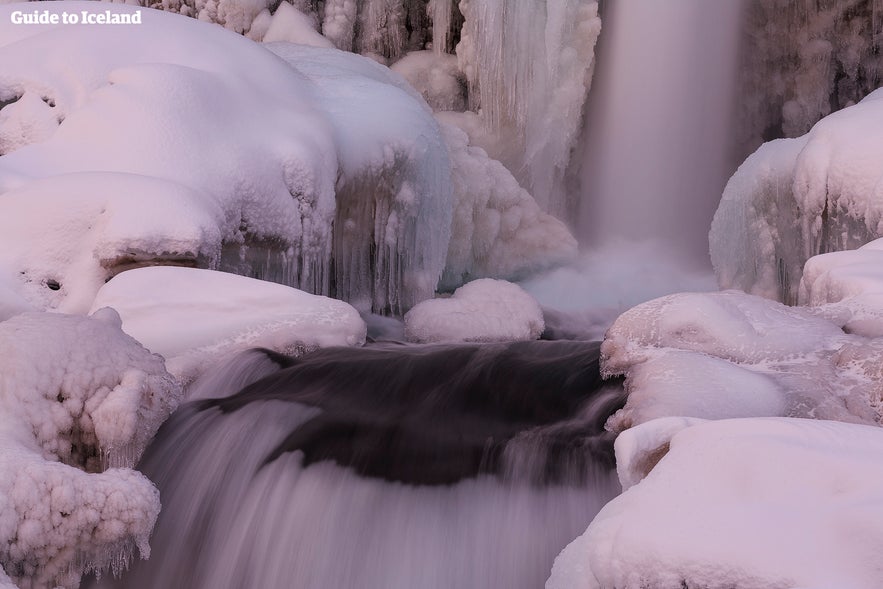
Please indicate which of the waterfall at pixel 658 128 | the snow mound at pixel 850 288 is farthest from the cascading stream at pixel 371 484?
the waterfall at pixel 658 128

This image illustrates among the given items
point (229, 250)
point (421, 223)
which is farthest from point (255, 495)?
point (421, 223)

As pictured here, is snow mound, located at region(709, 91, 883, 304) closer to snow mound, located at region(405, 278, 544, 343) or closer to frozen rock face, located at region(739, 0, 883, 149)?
snow mound, located at region(405, 278, 544, 343)

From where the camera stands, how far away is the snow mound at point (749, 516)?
1554 millimetres

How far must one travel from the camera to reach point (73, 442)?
3123 mm

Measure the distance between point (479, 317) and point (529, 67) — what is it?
421 centimetres

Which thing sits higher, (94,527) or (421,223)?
(421,223)

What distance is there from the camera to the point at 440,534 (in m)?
2.93

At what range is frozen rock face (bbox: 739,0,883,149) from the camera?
29.6 feet

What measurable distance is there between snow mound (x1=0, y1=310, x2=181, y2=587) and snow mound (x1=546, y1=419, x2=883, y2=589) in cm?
145

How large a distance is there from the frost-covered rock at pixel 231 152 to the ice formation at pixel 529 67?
206cm

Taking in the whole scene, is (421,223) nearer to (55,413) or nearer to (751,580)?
(55,413)

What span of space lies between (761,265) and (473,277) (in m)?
3.22

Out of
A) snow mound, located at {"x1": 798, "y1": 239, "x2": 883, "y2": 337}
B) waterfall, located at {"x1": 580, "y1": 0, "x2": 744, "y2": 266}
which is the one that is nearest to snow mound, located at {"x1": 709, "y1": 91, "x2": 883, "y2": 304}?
snow mound, located at {"x1": 798, "y1": 239, "x2": 883, "y2": 337}

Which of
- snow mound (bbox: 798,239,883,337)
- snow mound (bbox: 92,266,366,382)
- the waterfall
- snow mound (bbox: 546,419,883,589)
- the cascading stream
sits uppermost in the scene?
the waterfall
